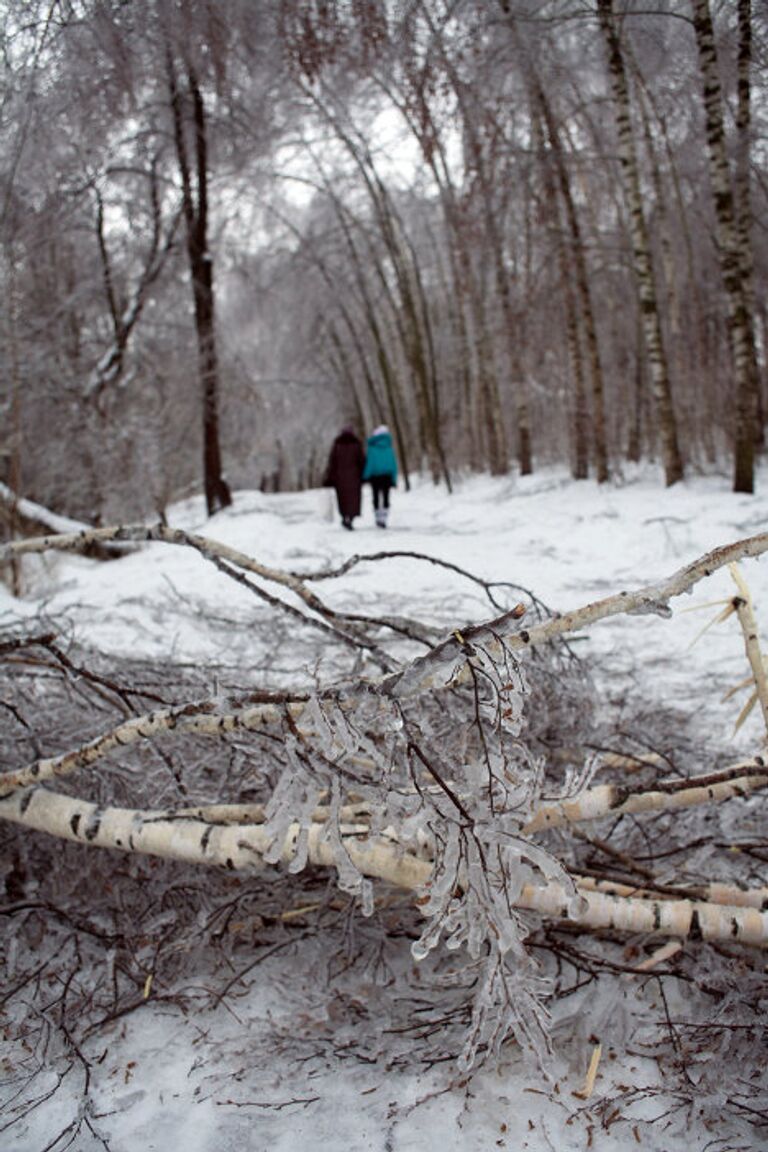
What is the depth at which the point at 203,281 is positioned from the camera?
43.6 ft

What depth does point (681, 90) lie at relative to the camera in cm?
841

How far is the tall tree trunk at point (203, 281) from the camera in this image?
12.7 m

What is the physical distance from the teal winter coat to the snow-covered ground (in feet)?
2.57

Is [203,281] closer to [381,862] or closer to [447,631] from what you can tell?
[447,631]

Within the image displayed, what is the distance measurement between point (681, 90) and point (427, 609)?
6.84 m

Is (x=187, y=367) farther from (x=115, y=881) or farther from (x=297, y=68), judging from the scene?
(x=115, y=881)

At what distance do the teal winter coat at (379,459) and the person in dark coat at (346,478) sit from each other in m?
0.11

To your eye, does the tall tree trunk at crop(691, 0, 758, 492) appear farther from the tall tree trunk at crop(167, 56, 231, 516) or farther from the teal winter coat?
the tall tree trunk at crop(167, 56, 231, 516)

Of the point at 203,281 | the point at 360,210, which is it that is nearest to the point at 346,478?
the point at 203,281

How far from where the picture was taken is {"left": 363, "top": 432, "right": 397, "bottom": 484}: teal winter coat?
11.0 meters

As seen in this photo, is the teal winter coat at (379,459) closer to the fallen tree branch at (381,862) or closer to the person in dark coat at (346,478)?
the person in dark coat at (346,478)

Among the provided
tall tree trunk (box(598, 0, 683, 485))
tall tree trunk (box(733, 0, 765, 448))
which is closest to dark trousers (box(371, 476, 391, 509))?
tall tree trunk (box(598, 0, 683, 485))

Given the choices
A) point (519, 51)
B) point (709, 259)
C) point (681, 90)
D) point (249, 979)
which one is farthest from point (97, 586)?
point (709, 259)

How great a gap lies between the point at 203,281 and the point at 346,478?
199 inches
